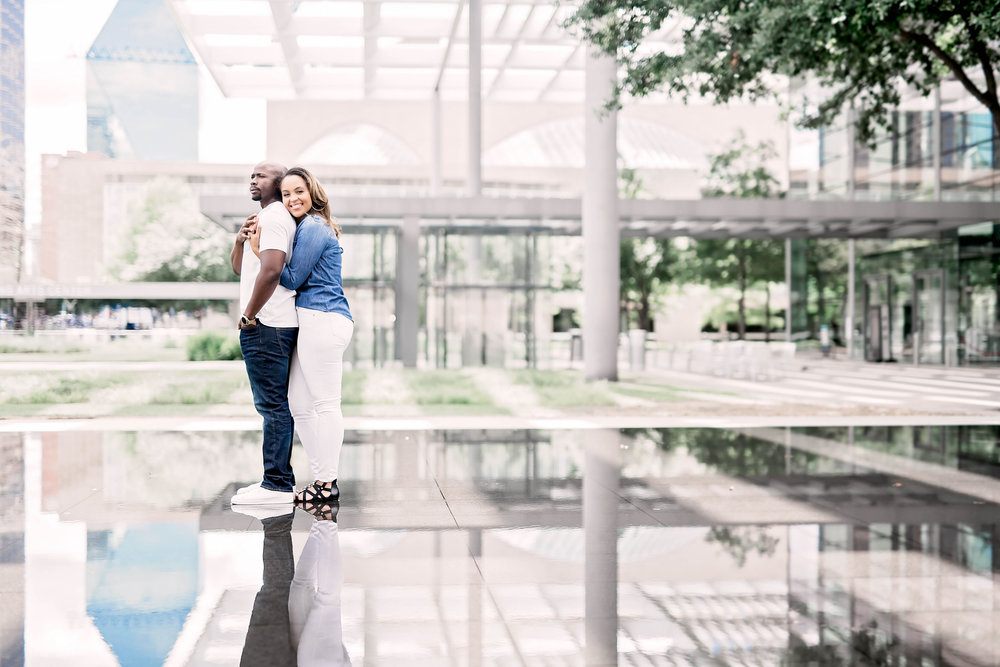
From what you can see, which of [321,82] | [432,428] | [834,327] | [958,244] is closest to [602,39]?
[432,428]

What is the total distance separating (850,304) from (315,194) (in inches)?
1234

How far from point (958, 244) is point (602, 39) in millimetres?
19343

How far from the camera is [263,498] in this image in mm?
6168

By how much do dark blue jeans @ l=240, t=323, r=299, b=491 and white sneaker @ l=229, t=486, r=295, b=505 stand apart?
0.65 ft

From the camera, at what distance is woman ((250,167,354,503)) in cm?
593

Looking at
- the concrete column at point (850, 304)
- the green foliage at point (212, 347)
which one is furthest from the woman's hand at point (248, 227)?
the concrete column at point (850, 304)

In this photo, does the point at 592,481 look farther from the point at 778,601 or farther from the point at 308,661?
the point at 308,661

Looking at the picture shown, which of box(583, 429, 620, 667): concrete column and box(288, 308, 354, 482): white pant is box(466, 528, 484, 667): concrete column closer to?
box(583, 429, 620, 667): concrete column

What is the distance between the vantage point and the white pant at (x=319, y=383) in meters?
5.95

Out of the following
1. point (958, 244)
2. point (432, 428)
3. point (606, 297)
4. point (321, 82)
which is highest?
point (321, 82)

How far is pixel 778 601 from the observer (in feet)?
13.4

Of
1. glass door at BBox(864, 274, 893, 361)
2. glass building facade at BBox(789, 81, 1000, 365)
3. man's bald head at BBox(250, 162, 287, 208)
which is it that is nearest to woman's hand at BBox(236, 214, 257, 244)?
man's bald head at BBox(250, 162, 287, 208)

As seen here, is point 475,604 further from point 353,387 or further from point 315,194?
point 353,387

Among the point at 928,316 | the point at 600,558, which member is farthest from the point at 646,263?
the point at 600,558
